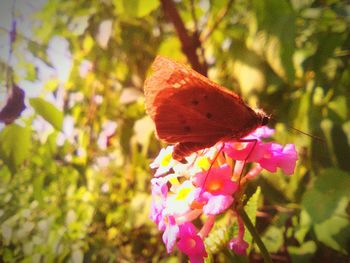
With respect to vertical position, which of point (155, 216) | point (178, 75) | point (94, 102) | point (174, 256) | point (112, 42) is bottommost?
point (174, 256)

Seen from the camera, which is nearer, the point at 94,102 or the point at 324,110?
the point at 324,110

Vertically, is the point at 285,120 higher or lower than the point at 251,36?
lower

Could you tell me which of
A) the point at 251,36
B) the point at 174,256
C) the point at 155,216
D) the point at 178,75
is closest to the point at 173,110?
the point at 178,75

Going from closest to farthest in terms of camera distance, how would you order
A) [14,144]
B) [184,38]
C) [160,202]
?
[160,202] → [14,144] → [184,38]

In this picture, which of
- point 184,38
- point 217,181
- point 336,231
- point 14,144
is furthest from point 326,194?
point 14,144

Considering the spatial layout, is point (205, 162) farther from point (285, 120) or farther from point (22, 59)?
point (22, 59)

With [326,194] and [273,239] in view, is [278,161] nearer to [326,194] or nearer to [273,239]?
[326,194]

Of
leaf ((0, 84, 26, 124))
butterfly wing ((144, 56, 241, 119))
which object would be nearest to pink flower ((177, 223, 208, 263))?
butterfly wing ((144, 56, 241, 119))

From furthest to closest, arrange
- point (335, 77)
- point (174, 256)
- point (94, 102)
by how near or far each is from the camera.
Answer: point (94, 102), point (174, 256), point (335, 77)
